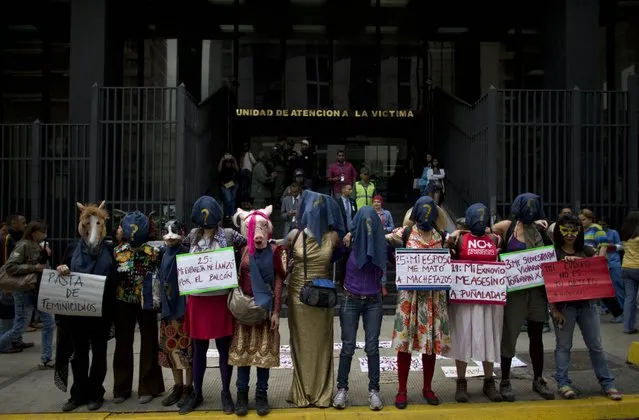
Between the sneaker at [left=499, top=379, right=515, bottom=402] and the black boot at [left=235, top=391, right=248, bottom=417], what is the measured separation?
2.54 m

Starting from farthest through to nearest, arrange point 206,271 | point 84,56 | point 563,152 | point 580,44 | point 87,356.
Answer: point 84,56 < point 580,44 < point 563,152 < point 87,356 < point 206,271

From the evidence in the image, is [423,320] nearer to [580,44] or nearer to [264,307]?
[264,307]

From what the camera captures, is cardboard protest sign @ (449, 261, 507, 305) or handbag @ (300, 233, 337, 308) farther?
cardboard protest sign @ (449, 261, 507, 305)

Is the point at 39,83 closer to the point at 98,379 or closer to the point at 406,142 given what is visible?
the point at 406,142

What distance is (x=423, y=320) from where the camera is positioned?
19.9ft

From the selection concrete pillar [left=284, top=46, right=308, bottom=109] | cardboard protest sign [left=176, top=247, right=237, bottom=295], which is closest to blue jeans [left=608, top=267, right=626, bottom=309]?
cardboard protest sign [left=176, top=247, right=237, bottom=295]

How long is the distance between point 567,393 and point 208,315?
3.63m

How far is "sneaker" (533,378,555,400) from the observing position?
6.29m

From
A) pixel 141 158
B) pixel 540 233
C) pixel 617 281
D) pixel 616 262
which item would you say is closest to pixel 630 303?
pixel 617 281

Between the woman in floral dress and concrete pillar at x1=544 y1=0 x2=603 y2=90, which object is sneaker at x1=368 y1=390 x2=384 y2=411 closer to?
the woman in floral dress

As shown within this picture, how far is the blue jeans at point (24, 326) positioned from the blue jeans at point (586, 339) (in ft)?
19.5

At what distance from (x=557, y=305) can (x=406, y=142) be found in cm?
1210

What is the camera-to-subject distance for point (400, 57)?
17547 millimetres

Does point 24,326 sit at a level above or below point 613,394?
above
